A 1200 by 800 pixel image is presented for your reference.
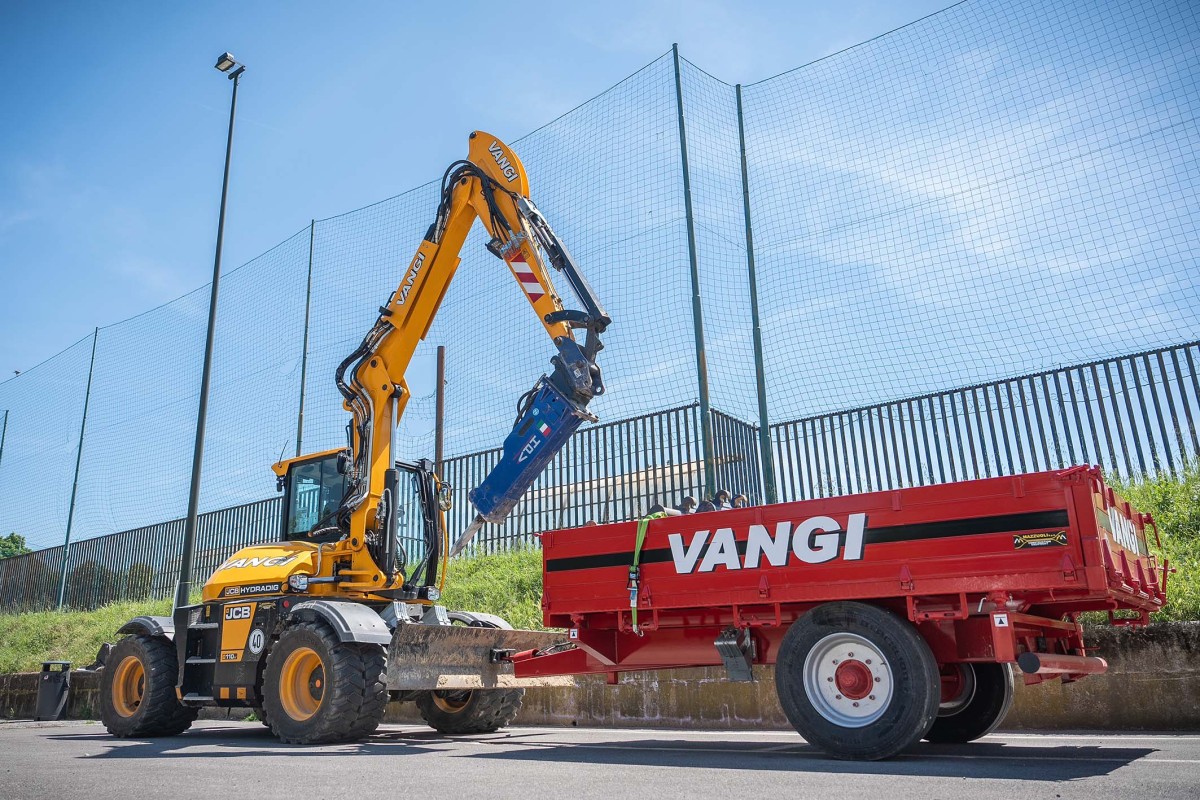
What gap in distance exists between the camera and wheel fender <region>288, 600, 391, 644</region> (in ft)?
26.9

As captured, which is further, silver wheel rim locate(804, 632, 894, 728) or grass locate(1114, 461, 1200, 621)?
grass locate(1114, 461, 1200, 621)

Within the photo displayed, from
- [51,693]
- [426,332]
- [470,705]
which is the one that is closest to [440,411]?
[426,332]

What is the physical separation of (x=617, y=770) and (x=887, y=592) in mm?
2124

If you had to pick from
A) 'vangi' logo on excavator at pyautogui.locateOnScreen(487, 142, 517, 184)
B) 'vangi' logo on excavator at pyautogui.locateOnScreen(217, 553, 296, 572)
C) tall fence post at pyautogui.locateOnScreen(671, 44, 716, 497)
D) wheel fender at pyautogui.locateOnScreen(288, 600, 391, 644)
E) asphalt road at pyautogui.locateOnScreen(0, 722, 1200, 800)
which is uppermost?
'vangi' logo on excavator at pyautogui.locateOnScreen(487, 142, 517, 184)

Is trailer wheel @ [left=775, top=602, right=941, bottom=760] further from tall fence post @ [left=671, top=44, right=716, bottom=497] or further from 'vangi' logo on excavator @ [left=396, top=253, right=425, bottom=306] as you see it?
'vangi' logo on excavator @ [left=396, top=253, right=425, bottom=306]

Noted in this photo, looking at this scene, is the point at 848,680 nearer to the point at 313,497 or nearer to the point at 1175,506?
the point at 1175,506

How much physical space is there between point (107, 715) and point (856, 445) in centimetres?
932

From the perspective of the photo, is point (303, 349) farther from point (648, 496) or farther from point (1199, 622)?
point (1199, 622)

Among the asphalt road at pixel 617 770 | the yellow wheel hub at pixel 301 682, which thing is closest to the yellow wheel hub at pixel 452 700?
the asphalt road at pixel 617 770

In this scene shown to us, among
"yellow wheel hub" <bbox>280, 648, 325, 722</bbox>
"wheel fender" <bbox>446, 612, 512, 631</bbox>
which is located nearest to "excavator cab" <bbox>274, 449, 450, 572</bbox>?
"wheel fender" <bbox>446, 612, 512, 631</bbox>

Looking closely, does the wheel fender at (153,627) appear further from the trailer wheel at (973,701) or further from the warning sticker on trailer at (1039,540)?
the warning sticker on trailer at (1039,540)

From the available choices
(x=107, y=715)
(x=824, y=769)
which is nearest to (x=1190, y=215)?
(x=824, y=769)

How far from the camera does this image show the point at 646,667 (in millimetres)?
7742

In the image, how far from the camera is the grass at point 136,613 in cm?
1337
